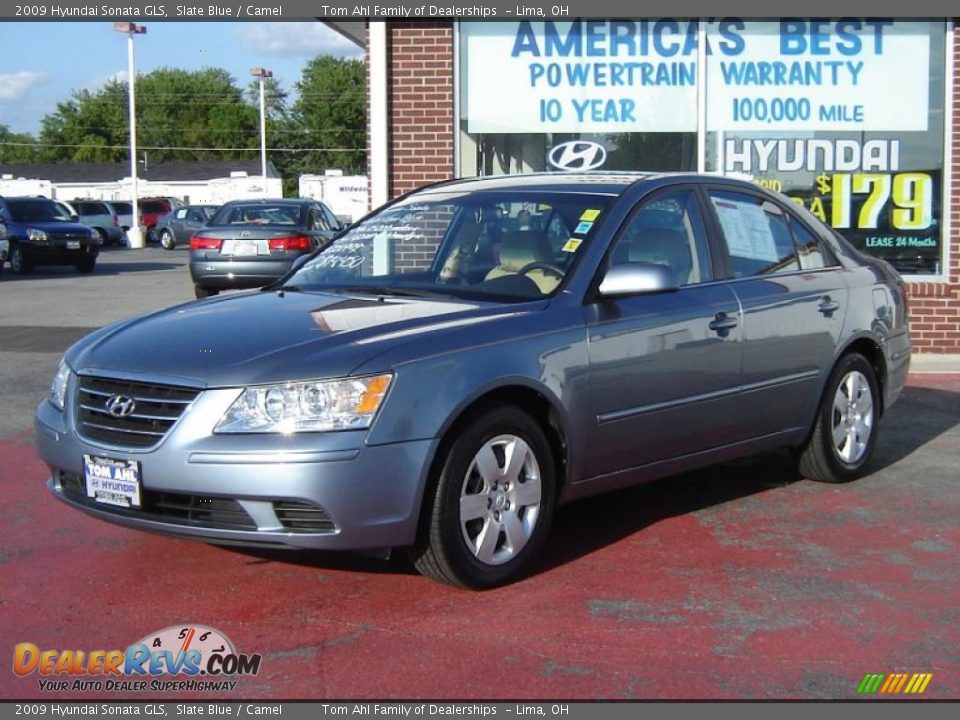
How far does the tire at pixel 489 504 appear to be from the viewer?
4.85 metres

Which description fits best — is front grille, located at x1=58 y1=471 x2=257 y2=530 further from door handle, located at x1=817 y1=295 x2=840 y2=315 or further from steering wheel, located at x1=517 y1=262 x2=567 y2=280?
door handle, located at x1=817 y1=295 x2=840 y2=315

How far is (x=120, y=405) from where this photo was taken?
4.88 meters

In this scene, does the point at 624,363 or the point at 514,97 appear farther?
the point at 514,97

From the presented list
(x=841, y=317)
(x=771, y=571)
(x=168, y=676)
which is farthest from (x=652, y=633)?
(x=841, y=317)

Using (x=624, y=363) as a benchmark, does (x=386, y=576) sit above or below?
below

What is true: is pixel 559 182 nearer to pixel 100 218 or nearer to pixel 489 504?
pixel 489 504

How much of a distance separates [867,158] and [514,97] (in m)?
3.32

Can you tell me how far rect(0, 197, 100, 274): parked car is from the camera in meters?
26.6

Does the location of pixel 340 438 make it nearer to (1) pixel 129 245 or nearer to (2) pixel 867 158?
(2) pixel 867 158

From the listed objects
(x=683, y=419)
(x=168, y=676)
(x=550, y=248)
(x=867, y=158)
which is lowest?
(x=168, y=676)

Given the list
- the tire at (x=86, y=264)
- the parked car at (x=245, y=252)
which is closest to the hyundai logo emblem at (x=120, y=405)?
the parked car at (x=245, y=252)

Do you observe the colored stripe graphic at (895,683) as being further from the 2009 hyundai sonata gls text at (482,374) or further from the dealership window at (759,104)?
the dealership window at (759,104)

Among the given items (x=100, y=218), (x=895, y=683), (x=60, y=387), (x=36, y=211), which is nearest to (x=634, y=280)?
(x=895, y=683)

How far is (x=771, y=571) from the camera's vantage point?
539cm
